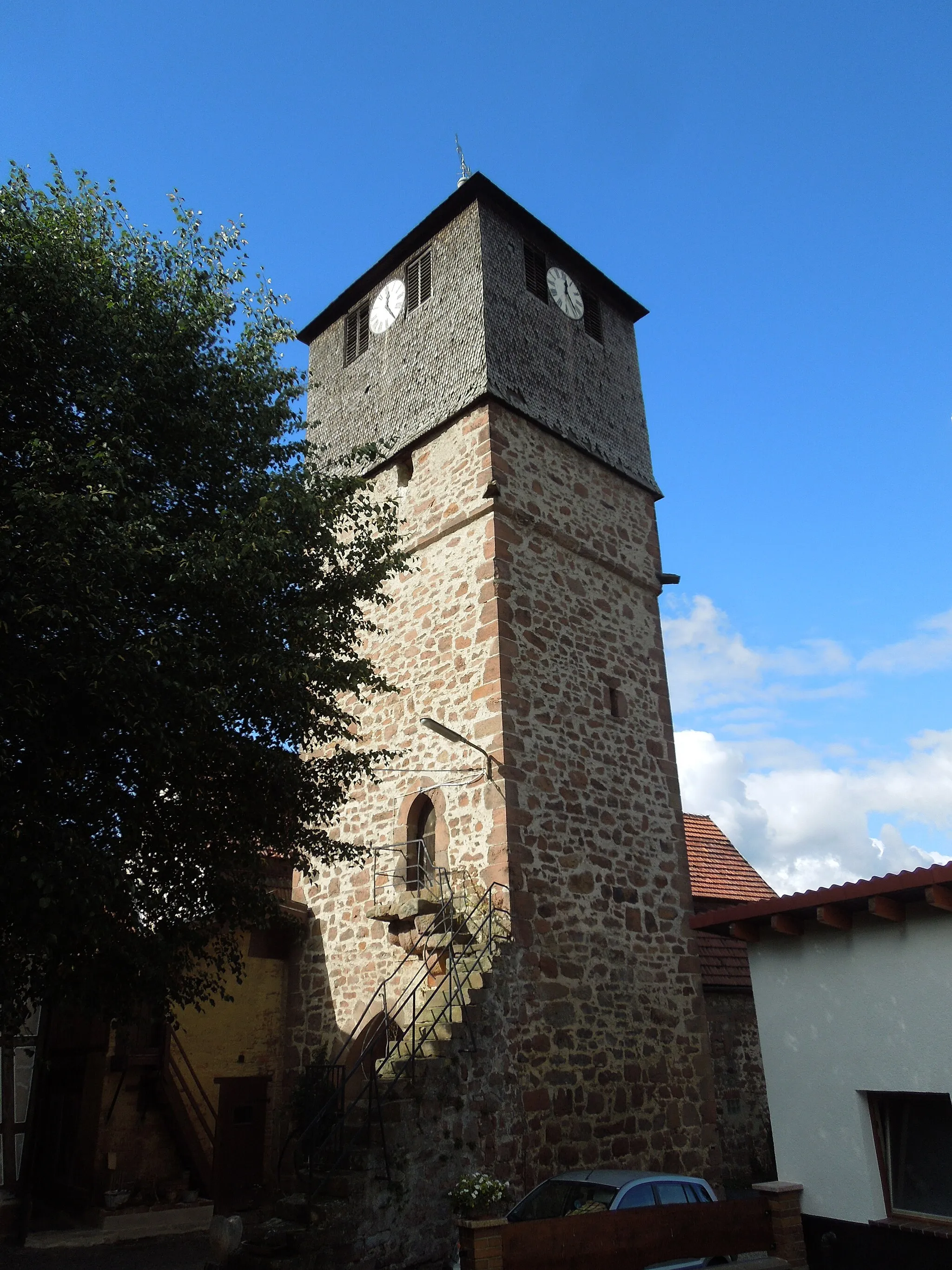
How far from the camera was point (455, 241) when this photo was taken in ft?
47.4

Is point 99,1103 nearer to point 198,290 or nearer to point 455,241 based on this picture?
point 198,290

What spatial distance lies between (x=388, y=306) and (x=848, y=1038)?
1267cm

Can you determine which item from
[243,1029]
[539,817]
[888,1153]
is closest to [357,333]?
[539,817]

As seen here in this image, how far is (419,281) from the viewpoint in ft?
49.4

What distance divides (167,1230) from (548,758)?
7.24 meters

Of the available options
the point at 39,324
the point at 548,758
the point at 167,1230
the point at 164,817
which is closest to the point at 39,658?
the point at 164,817

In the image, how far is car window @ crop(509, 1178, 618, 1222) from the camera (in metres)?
7.13

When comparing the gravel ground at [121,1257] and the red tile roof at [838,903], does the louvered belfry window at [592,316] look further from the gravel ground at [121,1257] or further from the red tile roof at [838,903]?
the gravel ground at [121,1257]

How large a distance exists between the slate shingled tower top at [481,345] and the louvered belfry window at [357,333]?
25mm

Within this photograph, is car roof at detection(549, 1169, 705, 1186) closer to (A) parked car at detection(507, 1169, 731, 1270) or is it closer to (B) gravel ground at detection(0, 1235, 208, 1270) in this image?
(A) parked car at detection(507, 1169, 731, 1270)

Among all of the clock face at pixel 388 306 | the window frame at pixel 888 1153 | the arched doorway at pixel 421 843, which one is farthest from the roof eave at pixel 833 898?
the clock face at pixel 388 306

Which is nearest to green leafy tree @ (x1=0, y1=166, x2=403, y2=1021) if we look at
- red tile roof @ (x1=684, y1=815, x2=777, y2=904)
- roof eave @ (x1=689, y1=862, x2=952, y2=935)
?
roof eave @ (x1=689, y1=862, x2=952, y2=935)

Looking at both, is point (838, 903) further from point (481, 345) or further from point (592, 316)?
point (592, 316)

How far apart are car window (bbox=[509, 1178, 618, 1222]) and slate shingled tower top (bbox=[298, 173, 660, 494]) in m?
9.08
